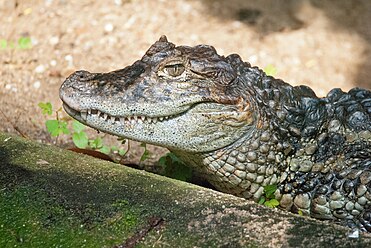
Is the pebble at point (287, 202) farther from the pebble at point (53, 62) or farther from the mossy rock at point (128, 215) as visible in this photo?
the pebble at point (53, 62)

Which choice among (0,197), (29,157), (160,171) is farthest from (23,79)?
(0,197)

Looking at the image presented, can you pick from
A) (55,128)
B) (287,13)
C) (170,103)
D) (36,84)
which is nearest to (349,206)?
(170,103)

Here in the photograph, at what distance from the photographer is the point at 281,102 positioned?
4035 millimetres

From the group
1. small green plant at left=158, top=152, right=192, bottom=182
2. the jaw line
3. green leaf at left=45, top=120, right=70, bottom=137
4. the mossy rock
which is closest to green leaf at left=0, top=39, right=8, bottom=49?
green leaf at left=45, top=120, right=70, bottom=137

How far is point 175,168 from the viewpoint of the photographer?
440cm

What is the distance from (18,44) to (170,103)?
9.41 ft

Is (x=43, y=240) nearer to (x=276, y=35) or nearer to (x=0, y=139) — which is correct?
(x=0, y=139)

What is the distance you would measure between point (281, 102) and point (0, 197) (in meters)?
1.68

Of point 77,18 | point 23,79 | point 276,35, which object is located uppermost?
point 276,35

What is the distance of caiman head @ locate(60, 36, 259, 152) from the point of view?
12.6 ft

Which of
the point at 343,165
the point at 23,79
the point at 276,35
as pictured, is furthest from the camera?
the point at 276,35

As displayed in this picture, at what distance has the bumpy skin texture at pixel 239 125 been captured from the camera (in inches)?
151

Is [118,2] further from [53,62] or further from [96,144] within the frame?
[96,144]

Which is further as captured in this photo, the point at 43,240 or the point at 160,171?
the point at 160,171
